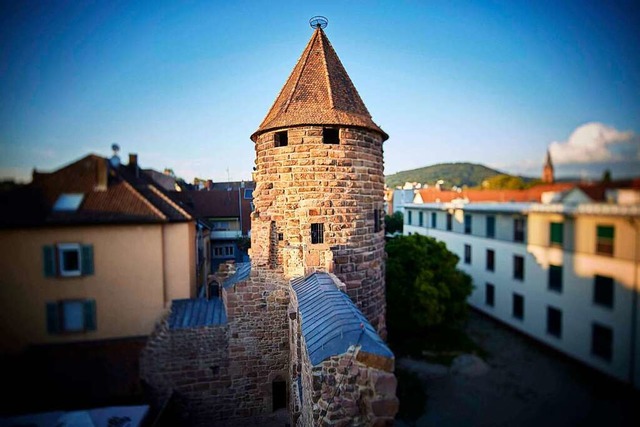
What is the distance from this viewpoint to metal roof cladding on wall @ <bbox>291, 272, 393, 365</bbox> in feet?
7.50

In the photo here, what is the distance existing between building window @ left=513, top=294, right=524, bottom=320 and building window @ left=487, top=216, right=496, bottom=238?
0.52 meters

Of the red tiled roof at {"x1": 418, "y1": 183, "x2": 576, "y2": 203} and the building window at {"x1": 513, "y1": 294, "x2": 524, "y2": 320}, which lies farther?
the building window at {"x1": 513, "y1": 294, "x2": 524, "y2": 320}

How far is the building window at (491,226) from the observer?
224cm

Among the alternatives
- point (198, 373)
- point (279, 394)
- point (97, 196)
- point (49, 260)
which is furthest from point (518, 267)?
point (198, 373)

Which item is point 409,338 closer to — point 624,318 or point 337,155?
point 337,155

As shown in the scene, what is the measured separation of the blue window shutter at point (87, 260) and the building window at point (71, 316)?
0.26 m

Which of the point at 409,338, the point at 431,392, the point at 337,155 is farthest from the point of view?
the point at 409,338

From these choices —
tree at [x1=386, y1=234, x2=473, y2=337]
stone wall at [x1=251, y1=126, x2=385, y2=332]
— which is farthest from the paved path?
tree at [x1=386, y1=234, x2=473, y2=337]

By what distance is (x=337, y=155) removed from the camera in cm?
480

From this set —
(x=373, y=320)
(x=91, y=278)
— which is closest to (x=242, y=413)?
(x=373, y=320)

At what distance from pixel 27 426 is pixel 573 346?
4159 mm

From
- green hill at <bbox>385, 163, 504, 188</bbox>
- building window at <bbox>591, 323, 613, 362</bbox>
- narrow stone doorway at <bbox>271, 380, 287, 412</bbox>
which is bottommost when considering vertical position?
narrow stone doorway at <bbox>271, 380, 287, 412</bbox>

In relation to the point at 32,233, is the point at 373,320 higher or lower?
lower

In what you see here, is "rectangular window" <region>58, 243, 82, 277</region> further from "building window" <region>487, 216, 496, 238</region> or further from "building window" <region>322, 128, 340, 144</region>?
"building window" <region>322, 128, 340, 144</region>
